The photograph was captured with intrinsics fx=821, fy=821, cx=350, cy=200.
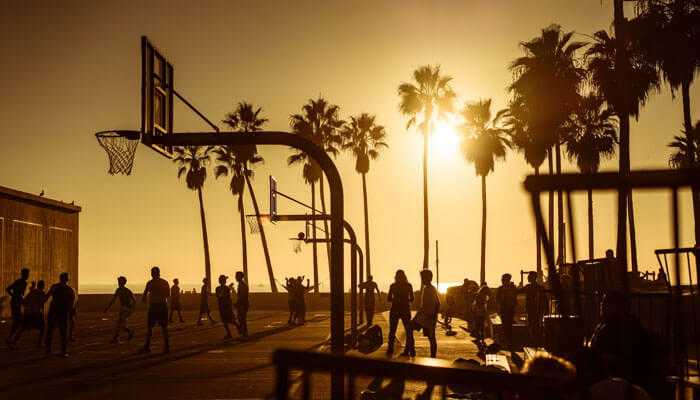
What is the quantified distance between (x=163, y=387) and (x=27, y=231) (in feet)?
97.8

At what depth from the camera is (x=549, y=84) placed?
38.3m

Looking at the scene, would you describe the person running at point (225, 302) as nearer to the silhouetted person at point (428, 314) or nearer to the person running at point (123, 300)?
the person running at point (123, 300)

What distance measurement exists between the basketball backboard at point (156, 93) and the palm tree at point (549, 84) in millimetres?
26809

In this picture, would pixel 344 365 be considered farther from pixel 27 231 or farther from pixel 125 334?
pixel 27 231

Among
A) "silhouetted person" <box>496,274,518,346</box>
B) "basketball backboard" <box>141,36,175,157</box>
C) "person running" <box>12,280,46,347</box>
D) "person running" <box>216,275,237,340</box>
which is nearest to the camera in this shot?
"basketball backboard" <box>141,36,175,157</box>

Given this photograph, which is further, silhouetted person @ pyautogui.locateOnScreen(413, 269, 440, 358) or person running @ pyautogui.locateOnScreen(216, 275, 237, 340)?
person running @ pyautogui.locateOnScreen(216, 275, 237, 340)

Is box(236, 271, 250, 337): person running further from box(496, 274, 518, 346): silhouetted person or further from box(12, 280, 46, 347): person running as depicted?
box(496, 274, 518, 346): silhouetted person

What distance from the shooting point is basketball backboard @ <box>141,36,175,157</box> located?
12102 millimetres

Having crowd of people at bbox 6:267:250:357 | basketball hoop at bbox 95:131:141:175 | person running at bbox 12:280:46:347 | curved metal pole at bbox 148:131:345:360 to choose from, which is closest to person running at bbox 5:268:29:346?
crowd of people at bbox 6:267:250:357

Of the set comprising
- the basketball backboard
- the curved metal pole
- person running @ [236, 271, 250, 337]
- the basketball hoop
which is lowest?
person running @ [236, 271, 250, 337]

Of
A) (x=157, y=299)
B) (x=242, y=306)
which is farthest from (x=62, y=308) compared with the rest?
(x=242, y=306)

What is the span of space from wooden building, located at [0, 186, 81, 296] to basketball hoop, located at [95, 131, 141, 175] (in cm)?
2598

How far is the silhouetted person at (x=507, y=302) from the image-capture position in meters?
19.7

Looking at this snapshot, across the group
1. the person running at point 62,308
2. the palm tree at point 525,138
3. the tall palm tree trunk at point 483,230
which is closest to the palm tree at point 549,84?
the palm tree at point 525,138
